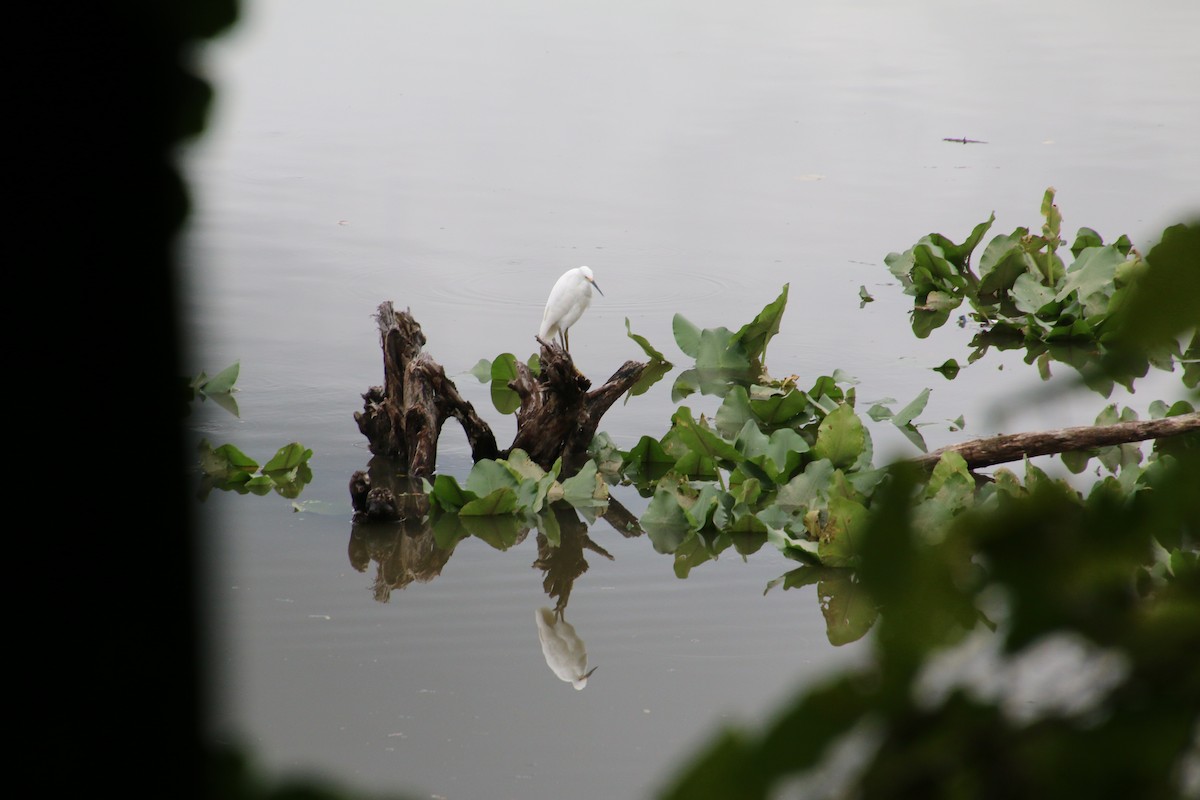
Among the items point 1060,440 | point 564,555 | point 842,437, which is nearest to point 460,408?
point 564,555

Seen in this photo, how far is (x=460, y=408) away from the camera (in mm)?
3736

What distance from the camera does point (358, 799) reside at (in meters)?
0.31

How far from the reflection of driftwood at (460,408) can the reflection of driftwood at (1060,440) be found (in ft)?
3.30

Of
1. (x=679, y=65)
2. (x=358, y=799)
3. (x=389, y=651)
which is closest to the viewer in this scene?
(x=358, y=799)

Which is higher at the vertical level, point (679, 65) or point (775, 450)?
point (775, 450)

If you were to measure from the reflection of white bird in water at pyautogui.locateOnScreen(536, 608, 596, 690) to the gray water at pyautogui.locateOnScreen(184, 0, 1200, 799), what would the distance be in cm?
3

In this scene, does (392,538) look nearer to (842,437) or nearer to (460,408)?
(460,408)

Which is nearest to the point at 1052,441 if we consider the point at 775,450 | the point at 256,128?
the point at 775,450

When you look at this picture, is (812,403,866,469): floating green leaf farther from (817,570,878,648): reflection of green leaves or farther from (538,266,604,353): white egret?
(538,266,604,353): white egret

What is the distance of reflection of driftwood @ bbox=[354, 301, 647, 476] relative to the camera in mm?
3709

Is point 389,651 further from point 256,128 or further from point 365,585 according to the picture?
point 256,128

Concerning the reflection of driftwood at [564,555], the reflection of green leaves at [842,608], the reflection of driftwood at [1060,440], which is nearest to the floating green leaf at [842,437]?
the reflection of driftwood at [1060,440]

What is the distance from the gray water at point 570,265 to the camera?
248 cm

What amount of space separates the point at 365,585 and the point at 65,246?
278 cm
